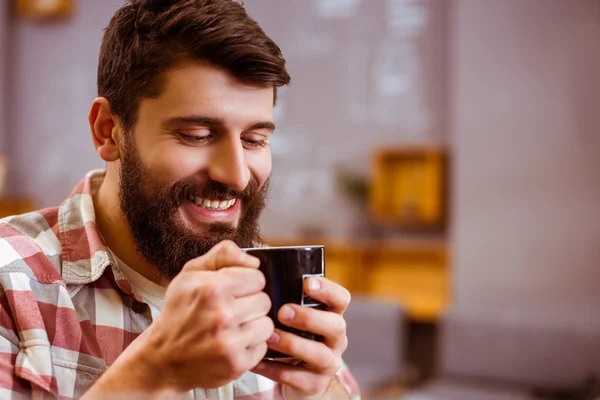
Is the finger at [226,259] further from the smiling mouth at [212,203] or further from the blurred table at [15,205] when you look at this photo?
the blurred table at [15,205]

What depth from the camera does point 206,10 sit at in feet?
2.05

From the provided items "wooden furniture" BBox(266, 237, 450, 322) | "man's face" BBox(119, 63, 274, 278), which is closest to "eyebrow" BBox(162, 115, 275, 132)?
"man's face" BBox(119, 63, 274, 278)

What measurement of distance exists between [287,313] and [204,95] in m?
0.23

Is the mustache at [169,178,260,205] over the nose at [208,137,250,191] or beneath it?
beneath

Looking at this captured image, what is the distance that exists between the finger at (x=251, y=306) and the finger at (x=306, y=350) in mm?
38

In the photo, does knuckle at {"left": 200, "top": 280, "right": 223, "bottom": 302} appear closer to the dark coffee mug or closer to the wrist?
the dark coffee mug

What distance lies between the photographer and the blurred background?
2.59 meters

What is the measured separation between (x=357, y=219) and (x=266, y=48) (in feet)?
10.2

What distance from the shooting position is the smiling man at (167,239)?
0.55 meters

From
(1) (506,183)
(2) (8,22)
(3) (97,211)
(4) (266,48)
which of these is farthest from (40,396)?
(2) (8,22)

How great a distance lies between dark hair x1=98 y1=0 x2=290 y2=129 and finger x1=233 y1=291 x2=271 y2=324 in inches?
9.0

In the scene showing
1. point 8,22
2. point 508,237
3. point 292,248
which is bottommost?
point 508,237

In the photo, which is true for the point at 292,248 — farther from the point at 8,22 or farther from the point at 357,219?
the point at 8,22

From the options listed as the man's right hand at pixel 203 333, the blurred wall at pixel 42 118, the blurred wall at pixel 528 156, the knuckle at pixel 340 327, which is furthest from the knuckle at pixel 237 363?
the blurred wall at pixel 528 156
